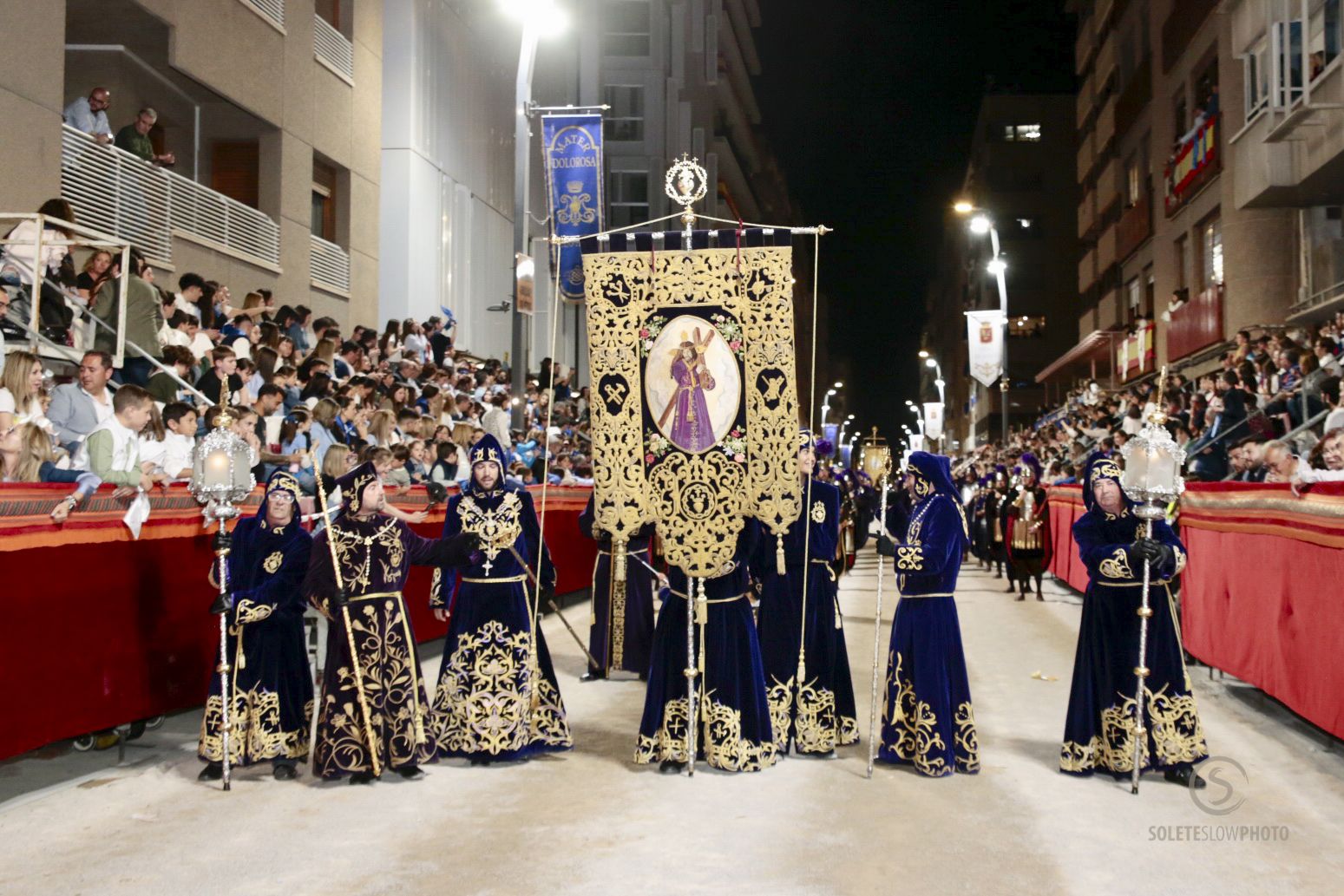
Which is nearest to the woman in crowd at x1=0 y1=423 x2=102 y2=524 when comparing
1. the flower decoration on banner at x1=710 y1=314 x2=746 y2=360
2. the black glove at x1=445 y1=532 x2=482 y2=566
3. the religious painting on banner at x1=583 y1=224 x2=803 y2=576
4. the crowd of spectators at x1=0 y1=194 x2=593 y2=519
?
the crowd of spectators at x1=0 y1=194 x2=593 y2=519

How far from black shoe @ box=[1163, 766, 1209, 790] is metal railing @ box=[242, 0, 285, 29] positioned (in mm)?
17924

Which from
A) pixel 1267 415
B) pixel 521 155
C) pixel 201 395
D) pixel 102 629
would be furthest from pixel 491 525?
pixel 1267 415

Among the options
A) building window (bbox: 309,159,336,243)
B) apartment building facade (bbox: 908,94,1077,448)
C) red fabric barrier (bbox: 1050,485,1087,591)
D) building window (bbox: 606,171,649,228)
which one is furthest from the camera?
apartment building facade (bbox: 908,94,1077,448)

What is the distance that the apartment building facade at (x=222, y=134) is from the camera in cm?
1533

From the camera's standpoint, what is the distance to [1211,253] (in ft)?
107

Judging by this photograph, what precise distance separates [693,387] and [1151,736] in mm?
3679

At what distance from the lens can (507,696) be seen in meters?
8.98

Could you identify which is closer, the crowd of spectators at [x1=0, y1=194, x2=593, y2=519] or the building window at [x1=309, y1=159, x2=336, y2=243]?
the crowd of spectators at [x1=0, y1=194, x2=593, y2=519]

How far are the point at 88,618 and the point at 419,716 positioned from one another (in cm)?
214

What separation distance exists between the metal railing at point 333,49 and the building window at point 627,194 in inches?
1028

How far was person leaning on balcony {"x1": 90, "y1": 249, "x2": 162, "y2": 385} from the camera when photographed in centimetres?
1265

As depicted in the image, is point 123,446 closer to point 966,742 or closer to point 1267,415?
point 966,742

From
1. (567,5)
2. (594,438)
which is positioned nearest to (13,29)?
(594,438)

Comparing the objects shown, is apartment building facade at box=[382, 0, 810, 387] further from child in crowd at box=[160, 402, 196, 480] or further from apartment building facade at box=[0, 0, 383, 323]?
child in crowd at box=[160, 402, 196, 480]
